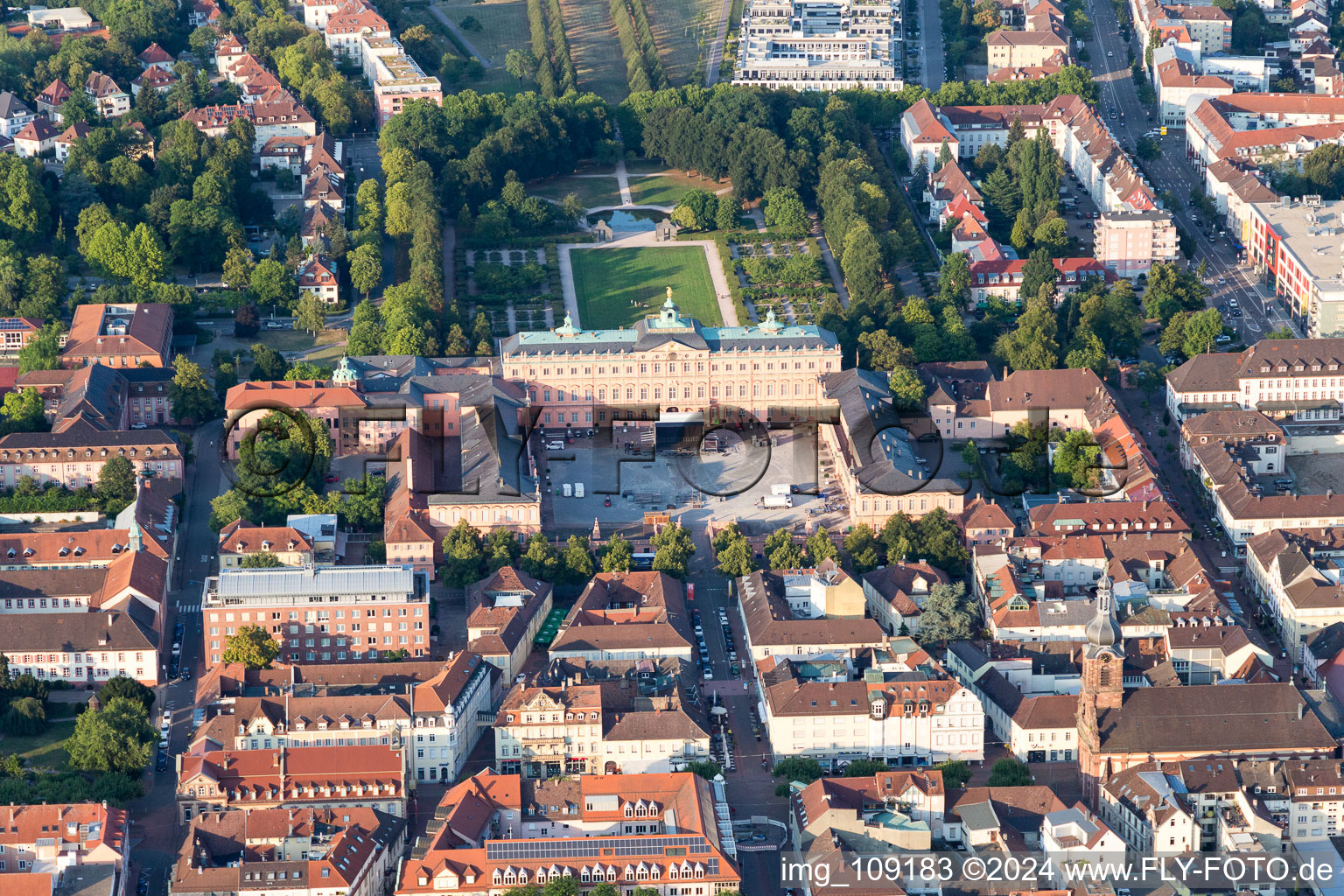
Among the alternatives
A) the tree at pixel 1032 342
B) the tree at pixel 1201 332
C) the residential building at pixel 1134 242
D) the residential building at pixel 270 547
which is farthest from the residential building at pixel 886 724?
the residential building at pixel 1134 242

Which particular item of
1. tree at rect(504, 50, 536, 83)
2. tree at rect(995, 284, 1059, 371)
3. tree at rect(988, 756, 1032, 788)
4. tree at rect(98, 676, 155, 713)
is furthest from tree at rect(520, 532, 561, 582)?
tree at rect(504, 50, 536, 83)

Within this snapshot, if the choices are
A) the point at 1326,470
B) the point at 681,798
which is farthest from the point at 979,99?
the point at 681,798

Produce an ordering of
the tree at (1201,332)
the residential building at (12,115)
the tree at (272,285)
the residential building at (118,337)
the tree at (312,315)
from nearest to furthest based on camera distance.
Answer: the residential building at (118,337) < the tree at (1201,332) < the tree at (312,315) < the tree at (272,285) < the residential building at (12,115)

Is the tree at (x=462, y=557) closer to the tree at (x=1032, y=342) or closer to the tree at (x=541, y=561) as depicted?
the tree at (x=541, y=561)

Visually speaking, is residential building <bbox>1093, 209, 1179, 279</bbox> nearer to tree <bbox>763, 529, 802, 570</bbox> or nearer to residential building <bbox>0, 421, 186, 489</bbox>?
tree <bbox>763, 529, 802, 570</bbox>

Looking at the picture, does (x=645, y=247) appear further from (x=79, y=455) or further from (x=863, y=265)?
(x=79, y=455)

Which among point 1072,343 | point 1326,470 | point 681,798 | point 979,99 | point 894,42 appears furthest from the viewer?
point 894,42

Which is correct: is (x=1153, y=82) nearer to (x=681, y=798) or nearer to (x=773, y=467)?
(x=773, y=467)
